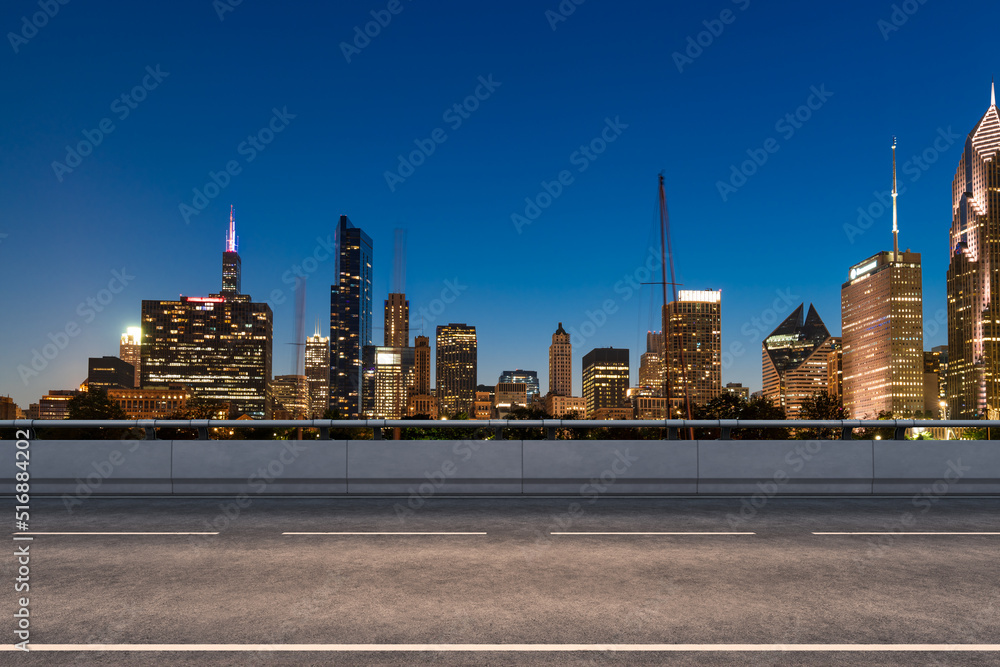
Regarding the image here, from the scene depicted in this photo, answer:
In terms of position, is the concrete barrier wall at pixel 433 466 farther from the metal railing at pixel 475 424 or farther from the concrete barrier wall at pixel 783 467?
the concrete barrier wall at pixel 783 467

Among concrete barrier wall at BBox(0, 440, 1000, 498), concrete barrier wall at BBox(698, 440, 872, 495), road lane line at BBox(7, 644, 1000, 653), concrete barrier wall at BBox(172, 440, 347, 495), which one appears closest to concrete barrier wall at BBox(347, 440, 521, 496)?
concrete barrier wall at BBox(0, 440, 1000, 498)

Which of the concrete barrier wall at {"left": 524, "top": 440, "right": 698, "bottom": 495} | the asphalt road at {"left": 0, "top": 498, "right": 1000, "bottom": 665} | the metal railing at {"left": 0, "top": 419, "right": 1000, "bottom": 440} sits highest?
the metal railing at {"left": 0, "top": 419, "right": 1000, "bottom": 440}

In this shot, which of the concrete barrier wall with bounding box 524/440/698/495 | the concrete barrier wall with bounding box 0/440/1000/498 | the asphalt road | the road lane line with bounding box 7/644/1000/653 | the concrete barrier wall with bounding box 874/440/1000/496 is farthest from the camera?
the concrete barrier wall with bounding box 874/440/1000/496

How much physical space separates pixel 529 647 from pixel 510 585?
1.60 metres

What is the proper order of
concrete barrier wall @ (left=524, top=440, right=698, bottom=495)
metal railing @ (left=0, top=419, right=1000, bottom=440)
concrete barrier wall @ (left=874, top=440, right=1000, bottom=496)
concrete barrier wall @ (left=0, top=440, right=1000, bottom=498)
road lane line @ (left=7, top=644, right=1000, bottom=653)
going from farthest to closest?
concrete barrier wall @ (left=874, top=440, right=1000, bottom=496) < concrete barrier wall @ (left=524, top=440, right=698, bottom=495) < concrete barrier wall @ (left=0, top=440, right=1000, bottom=498) < metal railing @ (left=0, top=419, right=1000, bottom=440) < road lane line @ (left=7, top=644, right=1000, bottom=653)

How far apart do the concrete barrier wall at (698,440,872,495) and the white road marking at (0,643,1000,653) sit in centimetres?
794

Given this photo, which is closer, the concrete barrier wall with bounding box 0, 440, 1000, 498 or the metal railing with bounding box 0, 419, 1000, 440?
the metal railing with bounding box 0, 419, 1000, 440

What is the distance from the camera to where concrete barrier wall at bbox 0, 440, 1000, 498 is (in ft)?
40.8

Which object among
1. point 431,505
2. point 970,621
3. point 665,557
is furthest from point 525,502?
point 970,621

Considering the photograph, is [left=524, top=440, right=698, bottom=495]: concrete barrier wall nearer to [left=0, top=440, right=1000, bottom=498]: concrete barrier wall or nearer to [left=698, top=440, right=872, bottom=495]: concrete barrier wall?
[left=0, top=440, right=1000, bottom=498]: concrete barrier wall

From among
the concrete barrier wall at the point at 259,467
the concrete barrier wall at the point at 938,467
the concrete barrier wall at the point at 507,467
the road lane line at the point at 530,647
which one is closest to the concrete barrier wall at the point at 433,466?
the concrete barrier wall at the point at 507,467

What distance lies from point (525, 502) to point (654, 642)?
6.79 metres

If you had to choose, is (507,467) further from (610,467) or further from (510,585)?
(510,585)

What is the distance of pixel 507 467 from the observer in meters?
12.6
